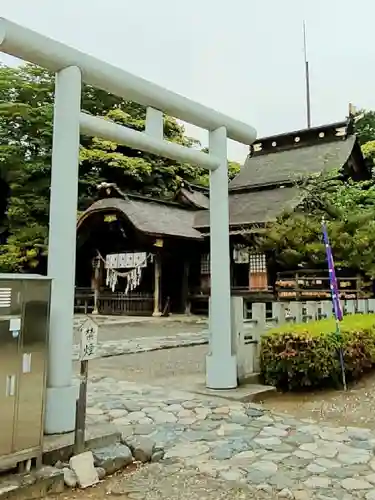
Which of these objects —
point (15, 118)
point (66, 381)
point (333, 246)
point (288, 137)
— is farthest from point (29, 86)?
point (66, 381)

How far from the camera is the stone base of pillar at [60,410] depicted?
146 inches

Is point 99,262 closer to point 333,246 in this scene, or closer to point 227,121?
point 333,246

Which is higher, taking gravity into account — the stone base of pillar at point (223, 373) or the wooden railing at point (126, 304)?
the wooden railing at point (126, 304)

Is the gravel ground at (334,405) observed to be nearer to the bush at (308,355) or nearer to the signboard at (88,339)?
the bush at (308,355)

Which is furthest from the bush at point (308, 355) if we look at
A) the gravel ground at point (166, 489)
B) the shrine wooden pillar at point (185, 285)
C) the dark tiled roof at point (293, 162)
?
the dark tiled roof at point (293, 162)

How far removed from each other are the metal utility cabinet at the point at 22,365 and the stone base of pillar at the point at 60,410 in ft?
1.97

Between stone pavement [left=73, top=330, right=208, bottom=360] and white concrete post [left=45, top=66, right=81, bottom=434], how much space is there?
4932mm

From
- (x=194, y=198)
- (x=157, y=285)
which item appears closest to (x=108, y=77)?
(x=157, y=285)

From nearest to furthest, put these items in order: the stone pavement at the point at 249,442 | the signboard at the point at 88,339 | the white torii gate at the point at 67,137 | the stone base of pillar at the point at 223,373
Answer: the stone pavement at the point at 249,442, the signboard at the point at 88,339, the white torii gate at the point at 67,137, the stone base of pillar at the point at 223,373

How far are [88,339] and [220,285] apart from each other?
9.06ft

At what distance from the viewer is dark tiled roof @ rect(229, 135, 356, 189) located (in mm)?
19875

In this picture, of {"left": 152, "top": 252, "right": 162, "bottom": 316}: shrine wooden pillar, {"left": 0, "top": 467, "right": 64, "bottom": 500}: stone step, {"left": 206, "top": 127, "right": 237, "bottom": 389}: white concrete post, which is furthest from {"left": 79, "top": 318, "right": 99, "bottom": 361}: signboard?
{"left": 152, "top": 252, "right": 162, "bottom": 316}: shrine wooden pillar

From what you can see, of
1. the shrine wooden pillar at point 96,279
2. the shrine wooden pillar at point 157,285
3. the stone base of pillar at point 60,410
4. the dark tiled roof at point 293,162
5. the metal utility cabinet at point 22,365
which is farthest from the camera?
the shrine wooden pillar at point 96,279

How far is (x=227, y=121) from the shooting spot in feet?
20.5
